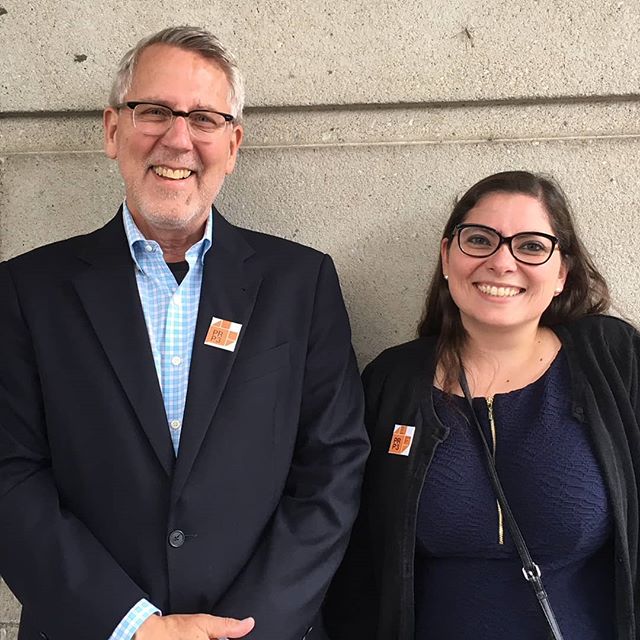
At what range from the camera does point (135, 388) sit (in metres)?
2.10

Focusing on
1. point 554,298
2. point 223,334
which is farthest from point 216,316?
point 554,298

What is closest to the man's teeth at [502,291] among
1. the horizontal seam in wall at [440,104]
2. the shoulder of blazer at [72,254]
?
the horizontal seam in wall at [440,104]

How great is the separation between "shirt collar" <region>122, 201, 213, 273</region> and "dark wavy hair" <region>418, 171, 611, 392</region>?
0.75 meters

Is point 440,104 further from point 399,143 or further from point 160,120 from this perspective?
point 160,120

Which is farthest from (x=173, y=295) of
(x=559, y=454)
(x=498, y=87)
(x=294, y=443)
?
(x=498, y=87)

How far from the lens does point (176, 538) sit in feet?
6.74

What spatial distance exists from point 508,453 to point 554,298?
60 centimetres

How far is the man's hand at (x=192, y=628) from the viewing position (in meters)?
1.96

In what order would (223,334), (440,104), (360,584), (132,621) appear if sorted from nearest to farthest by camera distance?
(132,621), (223,334), (360,584), (440,104)

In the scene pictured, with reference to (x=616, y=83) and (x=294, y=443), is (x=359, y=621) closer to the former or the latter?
(x=294, y=443)

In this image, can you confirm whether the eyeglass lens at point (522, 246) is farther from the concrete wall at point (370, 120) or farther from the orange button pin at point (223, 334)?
the orange button pin at point (223, 334)

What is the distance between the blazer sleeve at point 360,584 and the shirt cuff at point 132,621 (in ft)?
2.52

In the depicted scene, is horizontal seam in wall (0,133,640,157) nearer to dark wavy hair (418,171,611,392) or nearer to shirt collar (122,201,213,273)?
dark wavy hair (418,171,611,392)

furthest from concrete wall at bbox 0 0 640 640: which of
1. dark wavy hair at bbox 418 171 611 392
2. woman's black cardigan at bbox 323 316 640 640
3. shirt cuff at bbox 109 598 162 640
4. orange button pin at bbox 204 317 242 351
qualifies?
shirt cuff at bbox 109 598 162 640
